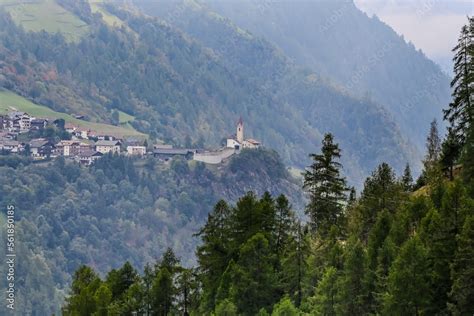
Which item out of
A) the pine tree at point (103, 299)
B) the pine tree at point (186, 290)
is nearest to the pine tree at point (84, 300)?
the pine tree at point (103, 299)

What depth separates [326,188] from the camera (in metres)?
61.9

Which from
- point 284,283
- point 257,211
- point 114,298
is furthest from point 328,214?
point 114,298

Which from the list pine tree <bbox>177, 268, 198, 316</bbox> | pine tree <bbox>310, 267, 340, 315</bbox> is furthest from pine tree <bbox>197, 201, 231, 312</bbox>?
pine tree <bbox>310, 267, 340, 315</bbox>

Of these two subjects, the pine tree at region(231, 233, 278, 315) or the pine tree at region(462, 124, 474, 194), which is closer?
the pine tree at region(462, 124, 474, 194)

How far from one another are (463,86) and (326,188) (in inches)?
459

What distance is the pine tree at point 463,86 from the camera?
182 ft

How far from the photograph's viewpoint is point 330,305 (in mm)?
45094

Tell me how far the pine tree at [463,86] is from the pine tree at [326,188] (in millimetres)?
8556

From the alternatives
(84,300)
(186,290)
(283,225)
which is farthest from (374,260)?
(84,300)

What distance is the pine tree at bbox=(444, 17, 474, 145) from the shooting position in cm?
5556

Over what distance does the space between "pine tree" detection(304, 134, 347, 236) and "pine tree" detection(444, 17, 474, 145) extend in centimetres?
856

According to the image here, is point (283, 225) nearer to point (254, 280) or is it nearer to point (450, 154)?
point (254, 280)

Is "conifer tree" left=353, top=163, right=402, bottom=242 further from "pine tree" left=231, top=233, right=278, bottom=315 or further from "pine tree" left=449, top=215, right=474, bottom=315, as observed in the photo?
"pine tree" left=449, top=215, right=474, bottom=315

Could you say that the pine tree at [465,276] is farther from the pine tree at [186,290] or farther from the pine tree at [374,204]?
the pine tree at [186,290]
